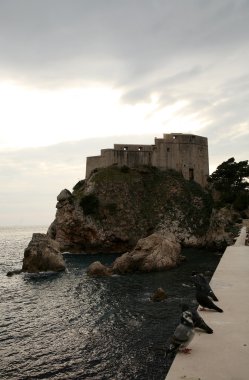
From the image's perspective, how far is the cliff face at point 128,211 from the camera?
60.2 m

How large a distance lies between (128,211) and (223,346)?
180ft

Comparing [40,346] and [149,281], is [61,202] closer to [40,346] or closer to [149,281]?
[149,281]

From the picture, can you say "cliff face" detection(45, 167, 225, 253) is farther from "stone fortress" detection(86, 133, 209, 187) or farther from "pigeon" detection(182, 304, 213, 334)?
"pigeon" detection(182, 304, 213, 334)

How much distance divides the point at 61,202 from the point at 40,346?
46513 mm

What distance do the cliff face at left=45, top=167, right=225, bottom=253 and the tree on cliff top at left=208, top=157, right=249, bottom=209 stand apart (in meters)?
4.69

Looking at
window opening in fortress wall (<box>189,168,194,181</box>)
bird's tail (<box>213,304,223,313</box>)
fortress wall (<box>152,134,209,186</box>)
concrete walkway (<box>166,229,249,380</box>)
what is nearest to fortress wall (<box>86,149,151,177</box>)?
fortress wall (<box>152,134,209,186</box>)

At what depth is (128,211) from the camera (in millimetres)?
64125

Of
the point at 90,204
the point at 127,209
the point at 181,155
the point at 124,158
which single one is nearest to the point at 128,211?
the point at 127,209

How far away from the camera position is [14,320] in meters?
21.5

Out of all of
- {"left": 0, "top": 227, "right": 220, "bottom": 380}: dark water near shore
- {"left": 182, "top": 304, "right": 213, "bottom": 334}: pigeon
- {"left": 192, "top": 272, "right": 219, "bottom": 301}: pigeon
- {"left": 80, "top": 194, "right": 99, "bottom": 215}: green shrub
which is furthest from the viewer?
{"left": 80, "top": 194, "right": 99, "bottom": 215}: green shrub

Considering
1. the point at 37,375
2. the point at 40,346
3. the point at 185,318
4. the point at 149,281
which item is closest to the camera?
the point at 185,318

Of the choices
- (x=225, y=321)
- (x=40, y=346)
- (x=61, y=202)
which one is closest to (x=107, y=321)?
(x=40, y=346)

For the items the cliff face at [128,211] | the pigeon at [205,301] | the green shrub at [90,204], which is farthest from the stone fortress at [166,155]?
the pigeon at [205,301]

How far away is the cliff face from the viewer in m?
60.2
